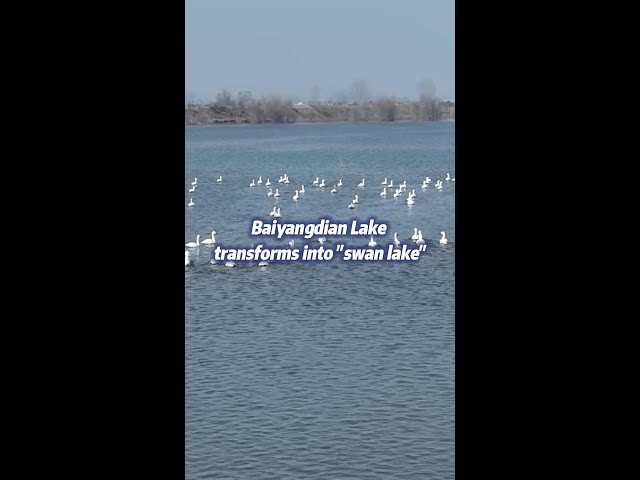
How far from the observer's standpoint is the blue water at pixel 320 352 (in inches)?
633

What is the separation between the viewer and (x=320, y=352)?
73.4 feet

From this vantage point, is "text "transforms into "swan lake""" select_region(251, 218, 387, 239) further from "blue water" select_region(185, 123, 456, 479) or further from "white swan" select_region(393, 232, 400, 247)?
"white swan" select_region(393, 232, 400, 247)

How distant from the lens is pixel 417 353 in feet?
71.2

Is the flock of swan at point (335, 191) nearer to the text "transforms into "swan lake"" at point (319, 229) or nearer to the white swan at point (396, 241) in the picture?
the white swan at point (396, 241)

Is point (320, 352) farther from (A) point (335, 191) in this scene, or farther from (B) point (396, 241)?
→ (A) point (335, 191)

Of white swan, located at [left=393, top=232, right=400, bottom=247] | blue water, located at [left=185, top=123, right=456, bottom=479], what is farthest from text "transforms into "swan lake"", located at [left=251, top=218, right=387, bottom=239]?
white swan, located at [left=393, top=232, right=400, bottom=247]

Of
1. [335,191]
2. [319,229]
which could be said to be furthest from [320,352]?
[335,191]

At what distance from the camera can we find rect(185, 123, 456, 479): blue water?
1608 cm

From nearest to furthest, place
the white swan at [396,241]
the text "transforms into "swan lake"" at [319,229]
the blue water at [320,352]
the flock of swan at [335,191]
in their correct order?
the blue water at [320,352] < the white swan at [396,241] < the flock of swan at [335,191] < the text "transforms into "swan lake"" at [319,229]

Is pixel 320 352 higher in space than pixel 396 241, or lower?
lower

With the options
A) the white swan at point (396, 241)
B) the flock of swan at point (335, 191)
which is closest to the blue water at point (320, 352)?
the flock of swan at point (335, 191)
